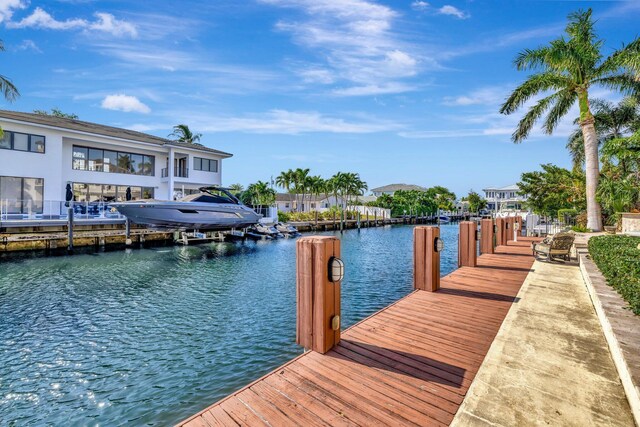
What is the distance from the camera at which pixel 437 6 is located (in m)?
13.0

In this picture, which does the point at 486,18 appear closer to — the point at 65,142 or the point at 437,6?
the point at 437,6

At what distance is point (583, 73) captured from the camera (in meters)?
15.7

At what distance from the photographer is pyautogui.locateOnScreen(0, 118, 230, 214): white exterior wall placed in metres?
22.0

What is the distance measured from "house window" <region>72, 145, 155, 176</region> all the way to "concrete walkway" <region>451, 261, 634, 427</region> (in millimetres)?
31216

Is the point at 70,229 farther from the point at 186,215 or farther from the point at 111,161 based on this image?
the point at 111,161

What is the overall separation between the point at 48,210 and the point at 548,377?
27.2 metres

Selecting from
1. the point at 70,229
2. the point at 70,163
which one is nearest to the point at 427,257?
the point at 70,229

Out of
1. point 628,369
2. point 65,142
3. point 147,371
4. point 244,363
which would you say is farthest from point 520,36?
point 65,142

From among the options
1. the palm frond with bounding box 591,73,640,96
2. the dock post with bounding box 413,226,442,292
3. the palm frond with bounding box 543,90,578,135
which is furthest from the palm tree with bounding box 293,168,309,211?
the dock post with bounding box 413,226,442,292

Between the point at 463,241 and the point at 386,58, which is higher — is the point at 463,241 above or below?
below

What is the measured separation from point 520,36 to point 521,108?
12.8ft

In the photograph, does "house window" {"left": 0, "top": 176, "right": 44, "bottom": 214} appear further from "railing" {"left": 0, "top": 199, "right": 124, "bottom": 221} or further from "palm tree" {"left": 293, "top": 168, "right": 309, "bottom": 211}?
"palm tree" {"left": 293, "top": 168, "right": 309, "bottom": 211}

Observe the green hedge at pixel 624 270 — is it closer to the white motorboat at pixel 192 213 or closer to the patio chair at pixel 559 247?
the patio chair at pixel 559 247

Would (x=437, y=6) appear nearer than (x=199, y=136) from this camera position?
Yes
